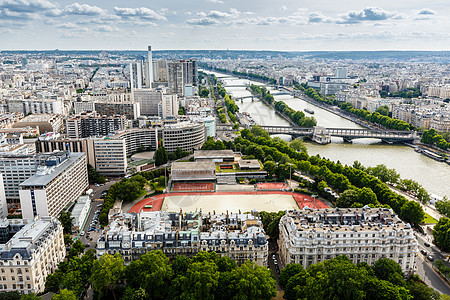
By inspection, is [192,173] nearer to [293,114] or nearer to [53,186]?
[53,186]

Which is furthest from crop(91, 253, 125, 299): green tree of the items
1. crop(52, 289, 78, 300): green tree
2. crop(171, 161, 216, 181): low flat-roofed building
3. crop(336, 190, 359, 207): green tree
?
crop(171, 161, 216, 181): low flat-roofed building

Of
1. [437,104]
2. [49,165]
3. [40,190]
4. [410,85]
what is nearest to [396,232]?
[40,190]

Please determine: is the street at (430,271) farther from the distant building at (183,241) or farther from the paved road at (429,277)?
the distant building at (183,241)

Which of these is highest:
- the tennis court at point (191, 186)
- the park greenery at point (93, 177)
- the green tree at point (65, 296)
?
the green tree at point (65, 296)

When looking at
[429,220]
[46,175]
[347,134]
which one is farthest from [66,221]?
[347,134]

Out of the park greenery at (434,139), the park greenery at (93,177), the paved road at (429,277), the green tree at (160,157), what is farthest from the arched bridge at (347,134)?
the paved road at (429,277)
